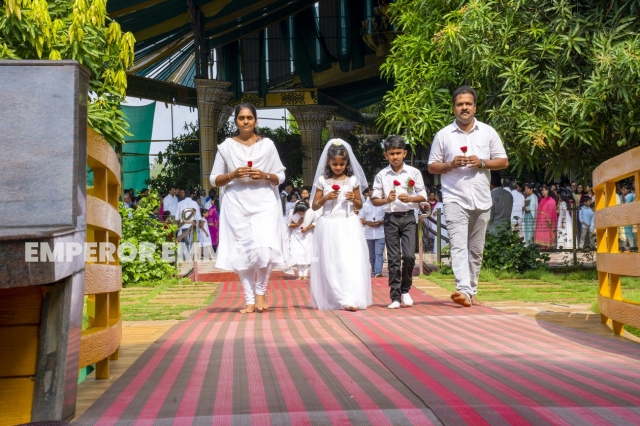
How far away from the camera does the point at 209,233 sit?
21.0 m

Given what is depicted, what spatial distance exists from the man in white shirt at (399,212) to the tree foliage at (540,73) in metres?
2.69

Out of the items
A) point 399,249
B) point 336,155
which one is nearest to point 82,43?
point 336,155

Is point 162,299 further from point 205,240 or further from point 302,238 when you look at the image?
point 205,240

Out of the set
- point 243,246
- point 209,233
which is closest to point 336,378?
Result: point 243,246

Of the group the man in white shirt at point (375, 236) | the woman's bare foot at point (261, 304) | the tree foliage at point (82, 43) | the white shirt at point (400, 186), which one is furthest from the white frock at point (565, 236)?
the tree foliage at point (82, 43)

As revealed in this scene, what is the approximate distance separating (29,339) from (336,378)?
1.53 m

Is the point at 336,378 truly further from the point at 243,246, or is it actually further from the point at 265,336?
the point at 243,246

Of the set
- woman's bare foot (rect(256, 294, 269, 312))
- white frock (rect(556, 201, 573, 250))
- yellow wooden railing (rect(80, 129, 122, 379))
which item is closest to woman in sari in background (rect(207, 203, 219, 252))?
white frock (rect(556, 201, 573, 250))

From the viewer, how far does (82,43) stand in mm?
8016

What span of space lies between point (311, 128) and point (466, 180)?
22578 mm

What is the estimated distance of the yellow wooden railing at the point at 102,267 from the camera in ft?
12.2

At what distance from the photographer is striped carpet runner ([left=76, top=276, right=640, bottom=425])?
323 centimetres

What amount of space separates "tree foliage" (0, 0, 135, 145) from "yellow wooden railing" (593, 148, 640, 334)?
384 cm

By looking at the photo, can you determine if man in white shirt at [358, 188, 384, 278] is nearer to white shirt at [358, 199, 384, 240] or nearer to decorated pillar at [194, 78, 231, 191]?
white shirt at [358, 199, 384, 240]
